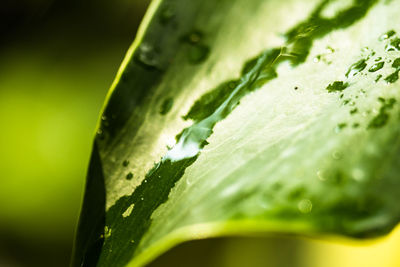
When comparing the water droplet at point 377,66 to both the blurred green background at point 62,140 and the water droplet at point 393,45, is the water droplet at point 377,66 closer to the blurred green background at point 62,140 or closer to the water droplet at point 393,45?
the water droplet at point 393,45

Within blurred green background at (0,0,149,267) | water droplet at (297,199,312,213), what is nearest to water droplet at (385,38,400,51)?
water droplet at (297,199,312,213)

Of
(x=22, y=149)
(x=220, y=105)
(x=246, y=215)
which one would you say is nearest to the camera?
(x=246, y=215)

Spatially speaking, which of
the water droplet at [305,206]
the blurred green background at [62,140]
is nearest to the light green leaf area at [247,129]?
the water droplet at [305,206]

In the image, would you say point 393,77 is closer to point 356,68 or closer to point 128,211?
point 356,68

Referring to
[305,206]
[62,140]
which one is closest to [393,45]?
[305,206]

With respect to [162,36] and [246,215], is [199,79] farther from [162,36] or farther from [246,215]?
[246,215]

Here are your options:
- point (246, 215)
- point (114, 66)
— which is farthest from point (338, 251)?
point (246, 215)
